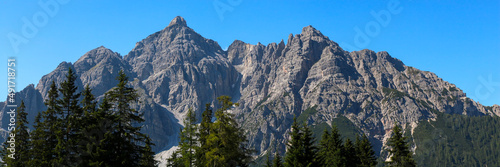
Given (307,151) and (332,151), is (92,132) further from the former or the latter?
(332,151)

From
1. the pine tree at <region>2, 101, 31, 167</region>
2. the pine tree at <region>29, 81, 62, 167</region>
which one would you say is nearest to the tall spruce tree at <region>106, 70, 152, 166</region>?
the pine tree at <region>29, 81, 62, 167</region>

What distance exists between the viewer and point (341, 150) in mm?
62188

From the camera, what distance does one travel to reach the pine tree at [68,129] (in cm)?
4012

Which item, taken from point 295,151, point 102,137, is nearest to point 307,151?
point 295,151

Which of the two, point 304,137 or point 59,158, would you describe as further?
point 304,137

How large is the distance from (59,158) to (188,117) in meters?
17.2

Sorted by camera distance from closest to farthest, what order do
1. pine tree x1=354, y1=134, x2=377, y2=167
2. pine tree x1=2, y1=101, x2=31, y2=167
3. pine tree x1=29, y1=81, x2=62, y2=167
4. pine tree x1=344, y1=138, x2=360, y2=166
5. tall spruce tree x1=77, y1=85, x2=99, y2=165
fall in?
tall spruce tree x1=77, y1=85, x2=99, y2=165 → pine tree x1=29, y1=81, x2=62, y2=167 → pine tree x1=2, y1=101, x2=31, y2=167 → pine tree x1=344, y1=138, x2=360, y2=166 → pine tree x1=354, y1=134, x2=377, y2=167

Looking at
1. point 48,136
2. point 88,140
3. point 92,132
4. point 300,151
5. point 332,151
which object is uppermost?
point 48,136

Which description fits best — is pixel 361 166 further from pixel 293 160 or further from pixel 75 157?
pixel 75 157

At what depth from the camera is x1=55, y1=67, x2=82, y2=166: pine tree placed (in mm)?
40125

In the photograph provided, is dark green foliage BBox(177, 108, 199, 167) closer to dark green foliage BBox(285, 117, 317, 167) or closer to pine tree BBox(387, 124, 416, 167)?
dark green foliage BBox(285, 117, 317, 167)

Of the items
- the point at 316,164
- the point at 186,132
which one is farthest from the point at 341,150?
the point at 186,132

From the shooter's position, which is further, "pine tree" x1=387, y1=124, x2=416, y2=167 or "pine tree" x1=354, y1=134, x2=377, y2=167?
"pine tree" x1=354, y1=134, x2=377, y2=167

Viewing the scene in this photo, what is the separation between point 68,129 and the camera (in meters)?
42.0
